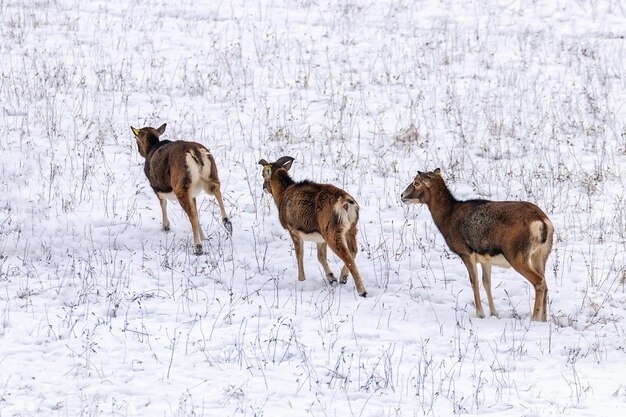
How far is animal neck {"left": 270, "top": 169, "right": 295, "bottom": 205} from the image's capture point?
1160 cm

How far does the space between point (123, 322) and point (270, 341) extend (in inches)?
66.7

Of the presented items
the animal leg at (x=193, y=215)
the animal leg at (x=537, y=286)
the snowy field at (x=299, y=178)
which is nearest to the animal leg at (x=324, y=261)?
the snowy field at (x=299, y=178)

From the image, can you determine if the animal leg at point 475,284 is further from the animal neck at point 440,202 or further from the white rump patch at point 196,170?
Result: the white rump patch at point 196,170

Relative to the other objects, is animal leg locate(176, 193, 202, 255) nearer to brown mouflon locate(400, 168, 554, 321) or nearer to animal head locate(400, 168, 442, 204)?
animal head locate(400, 168, 442, 204)

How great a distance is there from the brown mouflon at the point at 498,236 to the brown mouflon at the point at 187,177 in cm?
321

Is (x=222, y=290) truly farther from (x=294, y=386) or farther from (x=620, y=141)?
(x=620, y=141)

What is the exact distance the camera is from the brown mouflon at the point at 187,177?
11914mm

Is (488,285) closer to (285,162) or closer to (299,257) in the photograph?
(299,257)

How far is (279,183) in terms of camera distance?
11.7 metres

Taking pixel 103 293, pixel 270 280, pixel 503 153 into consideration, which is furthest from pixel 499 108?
pixel 103 293

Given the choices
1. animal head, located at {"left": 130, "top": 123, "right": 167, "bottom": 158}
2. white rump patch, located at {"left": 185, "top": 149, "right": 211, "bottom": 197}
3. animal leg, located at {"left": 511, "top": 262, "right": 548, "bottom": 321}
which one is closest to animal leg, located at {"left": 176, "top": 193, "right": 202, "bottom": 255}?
white rump patch, located at {"left": 185, "top": 149, "right": 211, "bottom": 197}

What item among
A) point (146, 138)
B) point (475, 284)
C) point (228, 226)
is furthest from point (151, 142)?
point (475, 284)

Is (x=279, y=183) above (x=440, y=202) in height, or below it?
above

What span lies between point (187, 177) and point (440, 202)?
137 inches
